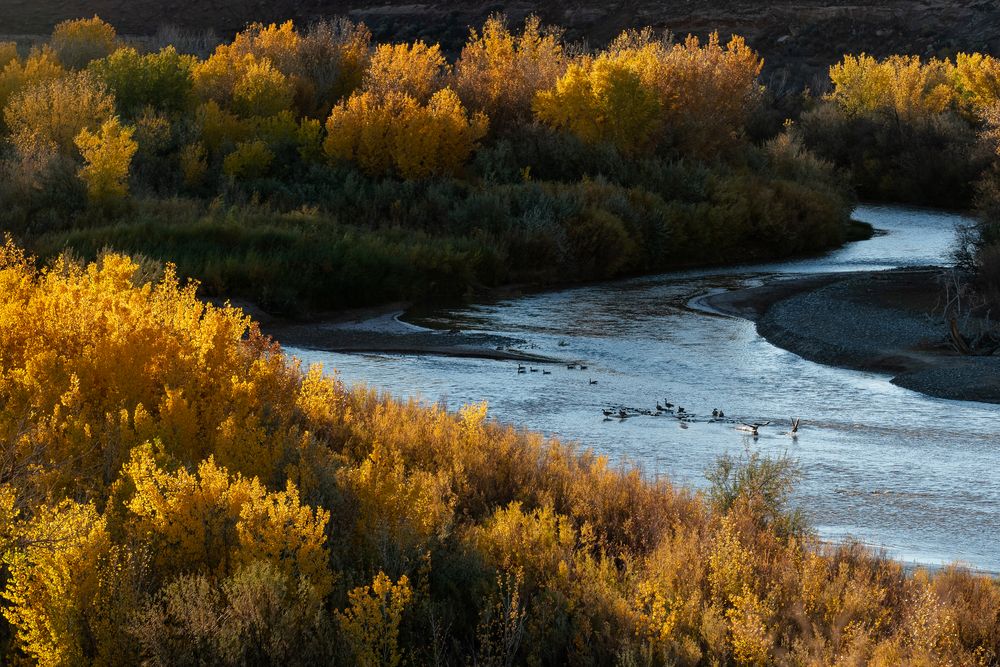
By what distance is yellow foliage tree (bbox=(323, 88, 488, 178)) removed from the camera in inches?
1234

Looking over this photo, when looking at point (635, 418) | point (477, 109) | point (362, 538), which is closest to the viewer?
point (362, 538)

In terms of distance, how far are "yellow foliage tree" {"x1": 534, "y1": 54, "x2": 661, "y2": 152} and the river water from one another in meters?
11.8

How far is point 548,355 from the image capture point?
18.9 meters

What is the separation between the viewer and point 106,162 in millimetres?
25547

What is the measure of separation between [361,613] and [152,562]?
1346mm

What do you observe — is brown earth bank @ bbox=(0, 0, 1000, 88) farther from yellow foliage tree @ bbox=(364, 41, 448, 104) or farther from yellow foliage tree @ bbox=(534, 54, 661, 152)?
yellow foliage tree @ bbox=(534, 54, 661, 152)

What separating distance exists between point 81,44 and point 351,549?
1596 inches

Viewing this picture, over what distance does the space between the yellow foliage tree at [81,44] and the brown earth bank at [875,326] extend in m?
23.0

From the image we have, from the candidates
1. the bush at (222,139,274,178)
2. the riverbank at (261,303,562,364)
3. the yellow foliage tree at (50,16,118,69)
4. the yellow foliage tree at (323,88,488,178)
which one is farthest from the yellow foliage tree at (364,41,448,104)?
the riverbank at (261,303,562,364)

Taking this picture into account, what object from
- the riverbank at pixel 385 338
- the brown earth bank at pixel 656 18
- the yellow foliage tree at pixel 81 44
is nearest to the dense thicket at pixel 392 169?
the yellow foliage tree at pixel 81 44

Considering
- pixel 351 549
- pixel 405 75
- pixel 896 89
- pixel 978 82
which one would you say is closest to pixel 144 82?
pixel 405 75

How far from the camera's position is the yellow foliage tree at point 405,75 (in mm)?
34812

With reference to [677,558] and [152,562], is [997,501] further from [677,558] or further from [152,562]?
[152,562]

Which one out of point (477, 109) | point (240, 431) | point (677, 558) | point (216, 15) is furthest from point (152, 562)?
point (216, 15)
